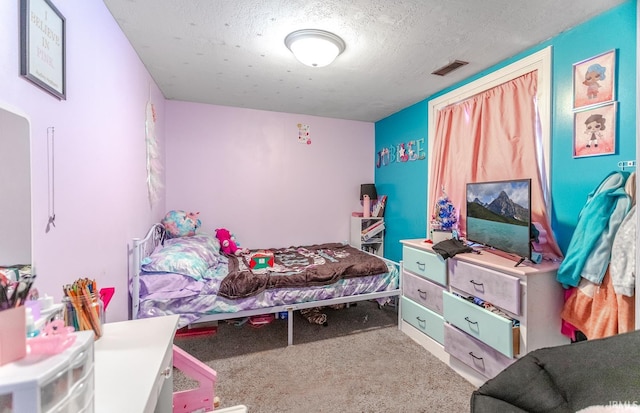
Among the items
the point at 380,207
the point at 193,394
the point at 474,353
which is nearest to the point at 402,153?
the point at 380,207

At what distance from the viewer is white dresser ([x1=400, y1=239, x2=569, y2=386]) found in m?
1.78

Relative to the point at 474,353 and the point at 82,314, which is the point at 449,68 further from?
the point at 82,314

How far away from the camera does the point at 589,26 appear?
5.96 feet

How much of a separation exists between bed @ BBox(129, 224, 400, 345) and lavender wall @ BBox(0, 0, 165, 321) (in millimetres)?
190

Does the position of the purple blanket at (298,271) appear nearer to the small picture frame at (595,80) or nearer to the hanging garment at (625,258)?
the hanging garment at (625,258)

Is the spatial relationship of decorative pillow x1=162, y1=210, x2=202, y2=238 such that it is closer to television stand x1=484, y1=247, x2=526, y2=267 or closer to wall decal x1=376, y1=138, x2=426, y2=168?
wall decal x1=376, y1=138, x2=426, y2=168

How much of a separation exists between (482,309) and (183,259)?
2.26 m

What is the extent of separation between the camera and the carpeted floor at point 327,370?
185cm

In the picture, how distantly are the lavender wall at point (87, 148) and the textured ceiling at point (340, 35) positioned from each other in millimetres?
315

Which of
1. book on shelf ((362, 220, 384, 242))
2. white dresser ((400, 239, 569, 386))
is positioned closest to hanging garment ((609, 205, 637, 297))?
white dresser ((400, 239, 569, 386))

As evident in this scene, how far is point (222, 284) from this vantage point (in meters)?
2.37

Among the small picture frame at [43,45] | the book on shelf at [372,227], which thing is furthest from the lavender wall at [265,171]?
the small picture frame at [43,45]

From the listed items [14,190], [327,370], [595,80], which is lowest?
[327,370]

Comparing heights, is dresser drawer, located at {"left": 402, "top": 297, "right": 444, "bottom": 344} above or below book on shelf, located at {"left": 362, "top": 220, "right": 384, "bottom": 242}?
below
